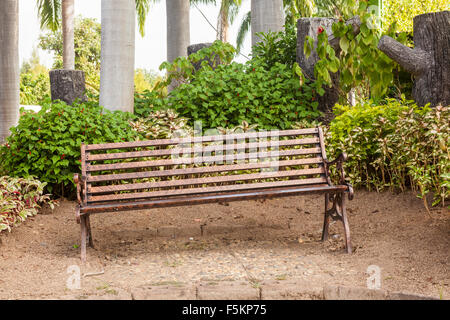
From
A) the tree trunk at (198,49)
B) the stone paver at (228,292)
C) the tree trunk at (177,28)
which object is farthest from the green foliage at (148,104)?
the stone paver at (228,292)

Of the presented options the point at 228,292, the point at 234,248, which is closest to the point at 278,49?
the point at 234,248

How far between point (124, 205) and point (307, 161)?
1688 mm

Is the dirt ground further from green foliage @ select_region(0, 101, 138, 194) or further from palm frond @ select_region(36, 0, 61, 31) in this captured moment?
palm frond @ select_region(36, 0, 61, 31)

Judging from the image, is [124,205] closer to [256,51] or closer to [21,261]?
[21,261]

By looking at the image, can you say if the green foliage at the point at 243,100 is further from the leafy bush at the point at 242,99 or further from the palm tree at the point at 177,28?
the palm tree at the point at 177,28

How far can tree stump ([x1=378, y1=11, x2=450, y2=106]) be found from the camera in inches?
213

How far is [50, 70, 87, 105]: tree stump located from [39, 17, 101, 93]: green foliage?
21730mm

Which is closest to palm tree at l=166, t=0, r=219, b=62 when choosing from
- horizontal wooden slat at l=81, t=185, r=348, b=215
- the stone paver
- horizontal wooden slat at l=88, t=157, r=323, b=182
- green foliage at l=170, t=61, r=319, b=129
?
green foliage at l=170, t=61, r=319, b=129

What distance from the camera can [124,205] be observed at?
397 cm

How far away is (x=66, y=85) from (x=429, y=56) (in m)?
4.79

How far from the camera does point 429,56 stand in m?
5.48

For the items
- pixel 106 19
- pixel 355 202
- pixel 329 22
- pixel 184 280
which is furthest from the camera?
pixel 329 22
